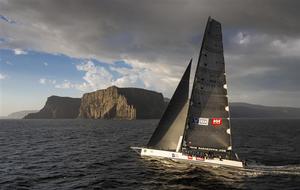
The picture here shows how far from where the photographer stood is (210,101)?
33.9m

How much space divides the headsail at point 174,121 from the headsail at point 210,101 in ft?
7.69

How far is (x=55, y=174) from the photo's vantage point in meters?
32.6

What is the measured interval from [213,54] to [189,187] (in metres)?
13.3

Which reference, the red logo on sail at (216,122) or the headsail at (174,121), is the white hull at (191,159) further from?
the red logo on sail at (216,122)

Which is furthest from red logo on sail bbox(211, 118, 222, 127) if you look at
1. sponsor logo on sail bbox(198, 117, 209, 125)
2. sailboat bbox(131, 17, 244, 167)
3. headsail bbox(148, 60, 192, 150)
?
headsail bbox(148, 60, 192, 150)

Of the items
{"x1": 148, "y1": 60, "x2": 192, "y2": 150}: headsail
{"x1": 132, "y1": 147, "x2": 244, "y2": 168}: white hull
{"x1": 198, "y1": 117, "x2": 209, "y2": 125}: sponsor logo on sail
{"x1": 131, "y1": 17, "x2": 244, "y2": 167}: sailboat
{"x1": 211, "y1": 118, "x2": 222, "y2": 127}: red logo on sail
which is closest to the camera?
{"x1": 132, "y1": 147, "x2": 244, "y2": 168}: white hull

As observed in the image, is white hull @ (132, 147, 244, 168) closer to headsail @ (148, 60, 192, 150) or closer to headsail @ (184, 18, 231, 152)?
headsail @ (184, 18, 231, 152)

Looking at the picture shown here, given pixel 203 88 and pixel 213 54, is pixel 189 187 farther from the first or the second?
pixel 213 54

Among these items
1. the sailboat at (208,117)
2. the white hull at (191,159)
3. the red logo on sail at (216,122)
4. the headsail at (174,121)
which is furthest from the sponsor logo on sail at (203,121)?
the white hull at (191,159)

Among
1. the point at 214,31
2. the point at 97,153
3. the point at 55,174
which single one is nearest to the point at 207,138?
the point at 214,31

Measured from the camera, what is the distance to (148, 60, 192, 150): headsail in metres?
36.8

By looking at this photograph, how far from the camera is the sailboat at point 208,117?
33.2m

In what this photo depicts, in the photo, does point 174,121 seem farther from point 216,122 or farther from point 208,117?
point 216,122

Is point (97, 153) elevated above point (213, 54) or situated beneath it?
situated beneath
